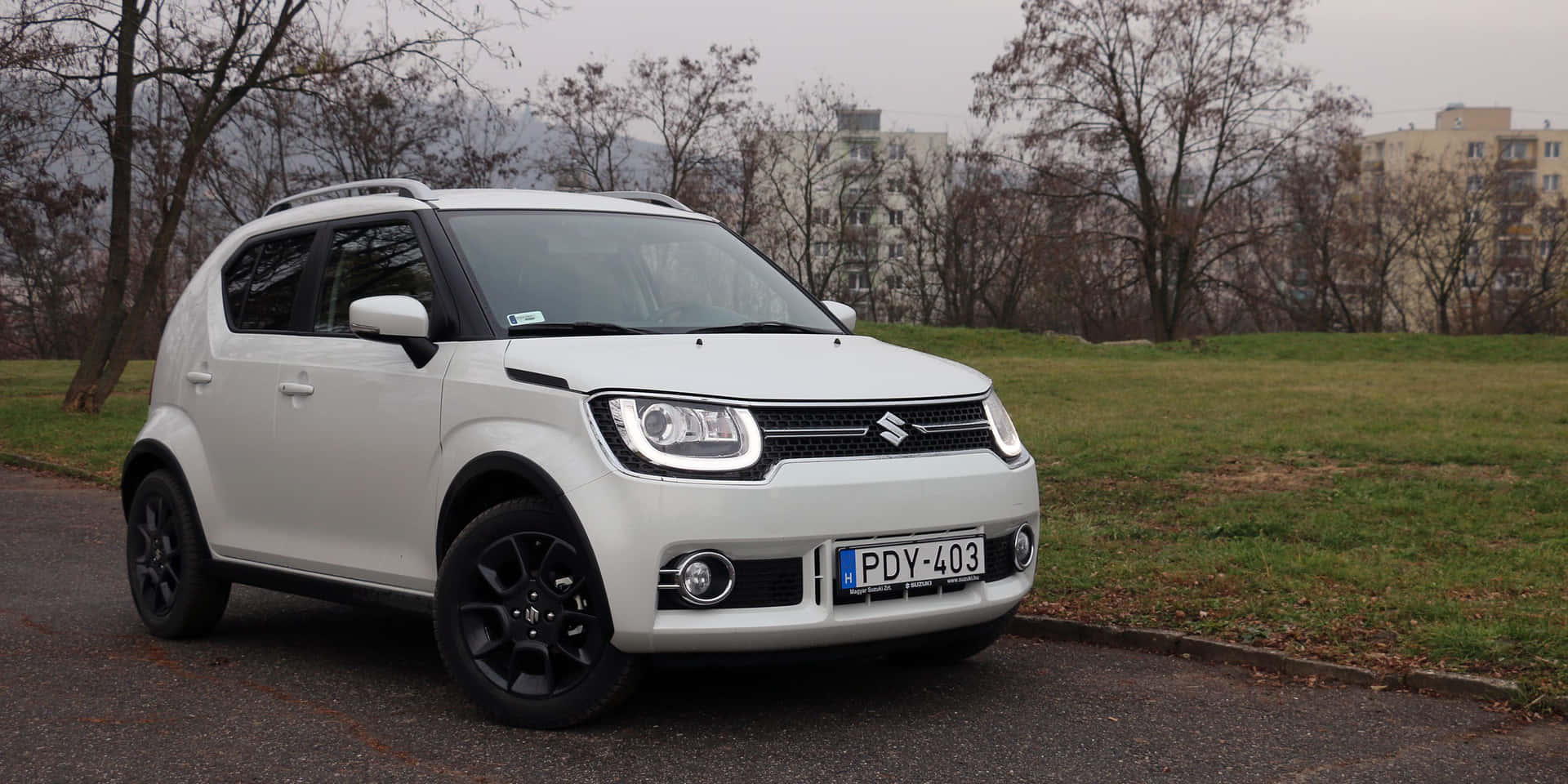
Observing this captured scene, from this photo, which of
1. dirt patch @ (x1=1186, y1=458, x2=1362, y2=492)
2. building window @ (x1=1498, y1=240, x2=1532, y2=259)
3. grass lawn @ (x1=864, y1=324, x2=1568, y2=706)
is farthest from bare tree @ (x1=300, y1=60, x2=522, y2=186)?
building window @ (x1=1498, y1=240, x2=1532, y2=259)

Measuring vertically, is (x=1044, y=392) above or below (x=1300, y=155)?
below

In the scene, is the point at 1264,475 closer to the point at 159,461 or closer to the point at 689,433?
the point at 689,433

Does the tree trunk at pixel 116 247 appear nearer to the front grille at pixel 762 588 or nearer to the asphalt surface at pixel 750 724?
the asphalt surface at pixel 750 724

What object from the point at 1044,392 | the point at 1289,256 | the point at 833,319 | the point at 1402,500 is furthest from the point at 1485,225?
the point at 833,319

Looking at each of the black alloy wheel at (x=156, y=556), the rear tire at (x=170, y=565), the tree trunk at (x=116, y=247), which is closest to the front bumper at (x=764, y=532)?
the rear tire at (x=170, y=565)

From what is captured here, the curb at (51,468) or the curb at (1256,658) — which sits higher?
the curb at (1256,658)

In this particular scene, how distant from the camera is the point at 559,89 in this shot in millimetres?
45000

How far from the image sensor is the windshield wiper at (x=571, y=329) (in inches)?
191

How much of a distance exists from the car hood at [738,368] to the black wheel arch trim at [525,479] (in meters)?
0.27

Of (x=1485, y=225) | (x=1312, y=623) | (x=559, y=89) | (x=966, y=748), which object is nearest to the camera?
(x=966, y=748)

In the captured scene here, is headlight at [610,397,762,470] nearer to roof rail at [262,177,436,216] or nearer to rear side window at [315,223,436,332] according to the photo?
rear side window at [315,223,436,332]

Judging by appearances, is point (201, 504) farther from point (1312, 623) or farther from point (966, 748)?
point (1312, 623)

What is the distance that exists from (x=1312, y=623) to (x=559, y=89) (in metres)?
41.4

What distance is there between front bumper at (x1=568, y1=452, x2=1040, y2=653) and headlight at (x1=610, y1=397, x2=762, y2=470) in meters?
0.08
